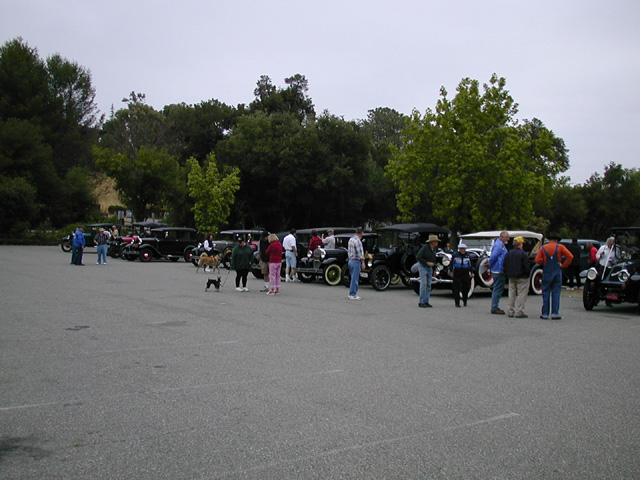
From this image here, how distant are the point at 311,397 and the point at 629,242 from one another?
40.4 ft

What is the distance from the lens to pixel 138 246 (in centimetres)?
3316

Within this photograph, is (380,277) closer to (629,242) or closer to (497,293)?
(497,293)

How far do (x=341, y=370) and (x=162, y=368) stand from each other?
2.14m

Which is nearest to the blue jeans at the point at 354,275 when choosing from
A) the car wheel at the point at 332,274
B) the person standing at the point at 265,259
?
the person standing at the point at 265,259

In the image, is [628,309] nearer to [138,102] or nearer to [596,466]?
[596,466]

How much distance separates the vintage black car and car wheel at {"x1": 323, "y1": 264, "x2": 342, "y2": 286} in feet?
48.3

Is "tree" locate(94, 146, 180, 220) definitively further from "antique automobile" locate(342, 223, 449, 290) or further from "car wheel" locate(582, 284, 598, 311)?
"car wheel" locate(582, 284, 598, 311)

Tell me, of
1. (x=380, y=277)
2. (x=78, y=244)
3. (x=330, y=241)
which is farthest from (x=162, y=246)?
(x=380, y=277)

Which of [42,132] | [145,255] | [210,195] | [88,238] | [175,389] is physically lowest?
[175,389]

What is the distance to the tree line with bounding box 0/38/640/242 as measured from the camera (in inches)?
1448

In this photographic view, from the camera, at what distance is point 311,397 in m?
6.02

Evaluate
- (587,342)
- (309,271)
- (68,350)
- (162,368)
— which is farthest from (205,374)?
(309,271)

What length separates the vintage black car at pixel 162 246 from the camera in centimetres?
3312

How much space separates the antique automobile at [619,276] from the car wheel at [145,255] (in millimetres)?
23999
